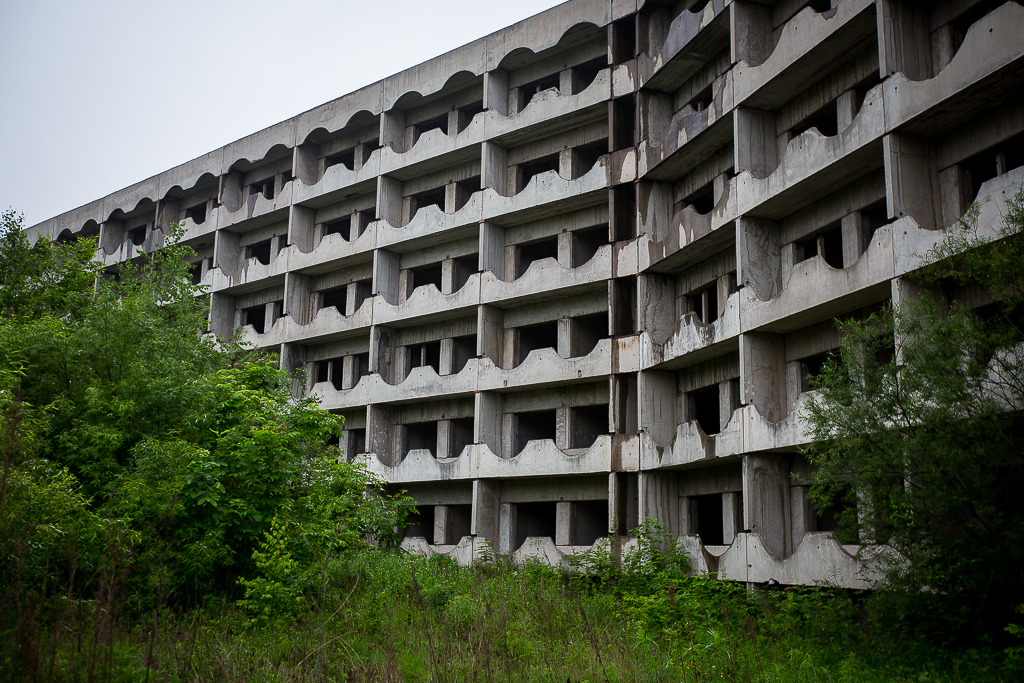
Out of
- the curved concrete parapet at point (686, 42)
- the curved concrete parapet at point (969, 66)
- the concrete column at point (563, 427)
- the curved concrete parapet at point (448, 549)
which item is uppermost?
the curved concrete parapet at point (686, 42)

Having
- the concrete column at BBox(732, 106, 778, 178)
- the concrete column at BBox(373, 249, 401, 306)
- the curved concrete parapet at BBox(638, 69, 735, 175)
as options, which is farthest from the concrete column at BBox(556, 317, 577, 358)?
the concrete column at BBox(732, 106, 778, 178)

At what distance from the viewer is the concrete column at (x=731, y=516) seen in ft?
64.7

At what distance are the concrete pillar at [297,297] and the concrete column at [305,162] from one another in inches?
134

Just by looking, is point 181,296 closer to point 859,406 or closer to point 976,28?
point 859,406

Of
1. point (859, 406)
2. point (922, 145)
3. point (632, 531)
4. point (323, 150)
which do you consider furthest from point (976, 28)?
point (323, 150)

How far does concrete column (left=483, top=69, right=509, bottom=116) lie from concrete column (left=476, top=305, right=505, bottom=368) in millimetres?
5971

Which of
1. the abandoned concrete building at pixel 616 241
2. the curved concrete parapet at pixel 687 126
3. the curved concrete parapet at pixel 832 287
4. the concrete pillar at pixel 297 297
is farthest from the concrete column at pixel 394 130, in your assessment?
the curved concrete parapet at pixel 832 287

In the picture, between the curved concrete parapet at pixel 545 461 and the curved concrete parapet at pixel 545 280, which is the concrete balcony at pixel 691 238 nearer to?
the curved concrete parapet at pixel 545 280

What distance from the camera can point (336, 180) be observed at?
30.0 metres

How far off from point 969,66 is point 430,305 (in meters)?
16.5

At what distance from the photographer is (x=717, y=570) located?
18.3 meters

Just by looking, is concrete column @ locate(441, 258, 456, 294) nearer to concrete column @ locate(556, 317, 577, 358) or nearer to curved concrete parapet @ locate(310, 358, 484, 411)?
curved concrete parapet @ locate(310, 358, 484, 411)

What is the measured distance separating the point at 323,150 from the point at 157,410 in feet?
59.9

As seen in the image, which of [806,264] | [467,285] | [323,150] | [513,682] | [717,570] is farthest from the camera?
[323,150]
